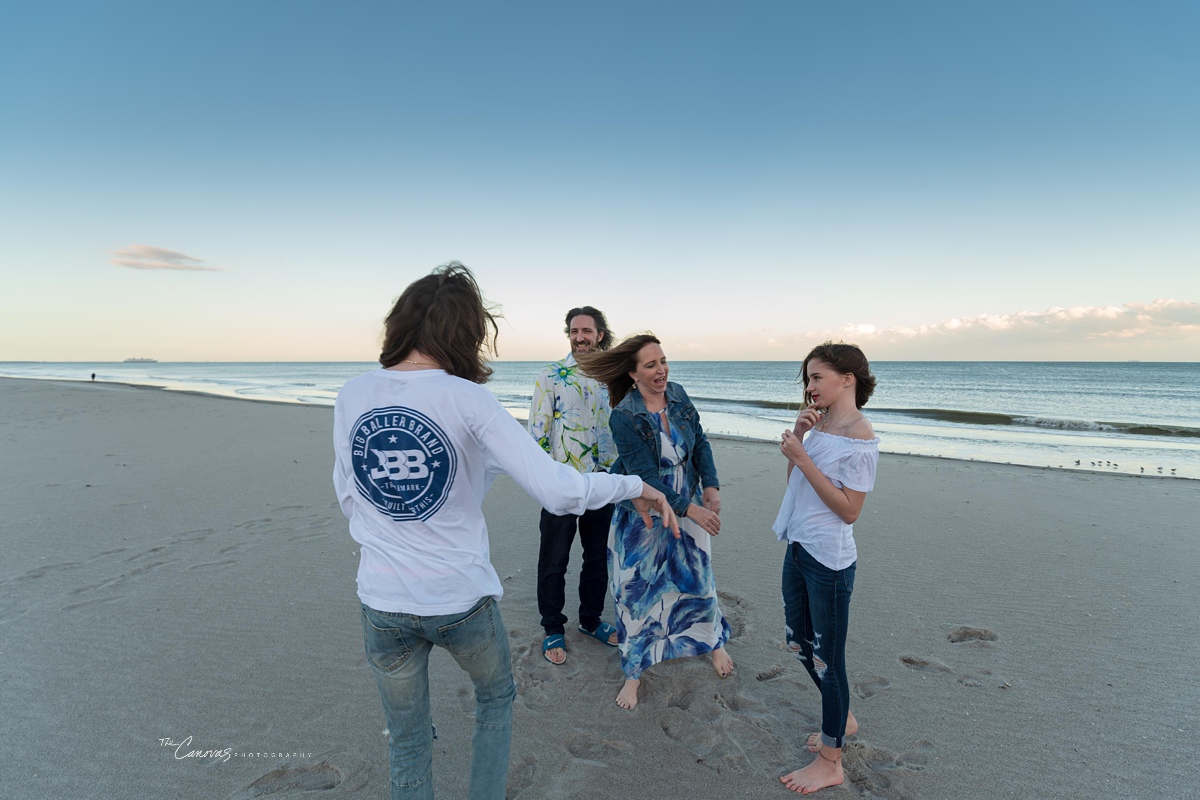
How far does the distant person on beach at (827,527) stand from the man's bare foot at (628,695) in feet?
2.77

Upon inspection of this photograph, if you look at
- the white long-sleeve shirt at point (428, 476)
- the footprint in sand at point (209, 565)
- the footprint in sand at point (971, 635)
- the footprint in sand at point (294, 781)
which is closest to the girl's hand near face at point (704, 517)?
the white long-sleeve shirt at point (428, 476)

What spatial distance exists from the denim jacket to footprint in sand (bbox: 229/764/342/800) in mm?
1824

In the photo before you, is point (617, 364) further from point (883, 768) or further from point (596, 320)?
point (883, 768)

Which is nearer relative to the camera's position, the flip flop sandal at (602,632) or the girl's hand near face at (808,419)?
the girl's hand near face at (808,419)

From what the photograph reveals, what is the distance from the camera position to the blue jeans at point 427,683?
1.71m

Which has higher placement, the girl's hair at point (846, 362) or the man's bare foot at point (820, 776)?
the girl's hair at point (846, 362)

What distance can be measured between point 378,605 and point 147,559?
4.49m

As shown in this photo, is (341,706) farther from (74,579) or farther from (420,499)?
(74,579)

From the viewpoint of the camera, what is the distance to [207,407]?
1709 centimetres

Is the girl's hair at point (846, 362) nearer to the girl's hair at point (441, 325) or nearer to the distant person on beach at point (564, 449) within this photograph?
the distant person on beach at point (564, 449)

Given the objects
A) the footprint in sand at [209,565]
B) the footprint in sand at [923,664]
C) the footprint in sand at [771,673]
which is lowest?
the footprint in sand at [771,673]

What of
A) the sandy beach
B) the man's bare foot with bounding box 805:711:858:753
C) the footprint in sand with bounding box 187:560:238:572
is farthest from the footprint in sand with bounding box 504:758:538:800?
the footprint in sand with bounding box 187:560:238:572

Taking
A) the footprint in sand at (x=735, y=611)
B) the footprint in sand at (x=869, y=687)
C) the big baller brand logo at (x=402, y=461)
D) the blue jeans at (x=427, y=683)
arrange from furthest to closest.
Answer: the footprint in sand at (x=735, y=611) → the footprint in sand at (x=869, y=687) → the blue jeans at (x=427, y=683) → the big baller brand logo at (x=402, y=461)

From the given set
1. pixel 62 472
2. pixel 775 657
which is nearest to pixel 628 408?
pixel 775 657
